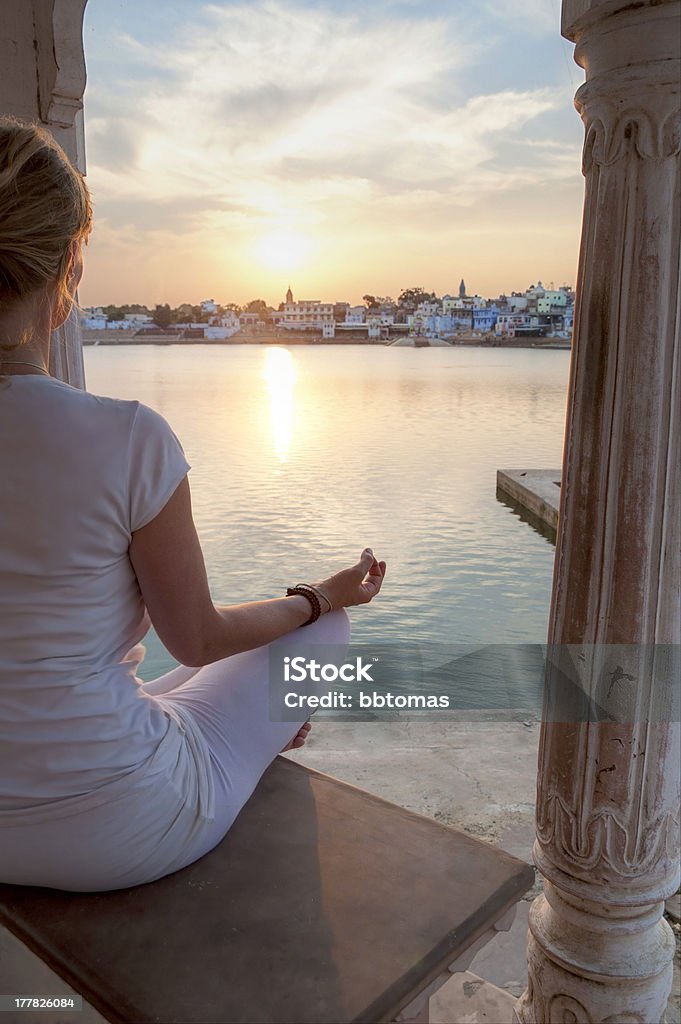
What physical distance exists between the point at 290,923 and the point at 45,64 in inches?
70.1

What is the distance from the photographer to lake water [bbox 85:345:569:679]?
7.84 metres

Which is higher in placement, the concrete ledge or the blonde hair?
the blonde hair

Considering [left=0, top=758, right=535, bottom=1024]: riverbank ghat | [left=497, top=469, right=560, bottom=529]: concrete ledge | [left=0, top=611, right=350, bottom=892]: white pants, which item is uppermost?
[left=0, top=611, right=350, bottom=892]: white pants

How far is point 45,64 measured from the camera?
6.29 feet

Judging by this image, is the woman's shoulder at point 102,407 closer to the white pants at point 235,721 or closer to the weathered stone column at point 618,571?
the white pants at point 235,721

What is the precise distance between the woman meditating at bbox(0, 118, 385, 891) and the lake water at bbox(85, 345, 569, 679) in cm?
490

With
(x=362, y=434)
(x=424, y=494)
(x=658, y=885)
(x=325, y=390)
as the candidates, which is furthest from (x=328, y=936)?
(x=325, y=390)

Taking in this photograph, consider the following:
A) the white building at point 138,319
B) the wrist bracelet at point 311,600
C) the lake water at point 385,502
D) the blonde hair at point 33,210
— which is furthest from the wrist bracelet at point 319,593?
the white building at point 138,319

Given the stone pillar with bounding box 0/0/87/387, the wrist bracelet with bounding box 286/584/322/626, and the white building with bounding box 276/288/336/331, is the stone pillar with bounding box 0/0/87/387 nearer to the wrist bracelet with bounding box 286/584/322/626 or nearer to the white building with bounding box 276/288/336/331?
the wrist bracelet with bounding box 286/584/322/626

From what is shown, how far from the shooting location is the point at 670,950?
50.9 inches

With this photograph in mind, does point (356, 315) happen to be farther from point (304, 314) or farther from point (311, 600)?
point (311, 600)

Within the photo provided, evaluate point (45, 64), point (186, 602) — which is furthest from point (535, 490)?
point (186, 602)

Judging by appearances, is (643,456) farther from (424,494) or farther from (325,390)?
(325,390)

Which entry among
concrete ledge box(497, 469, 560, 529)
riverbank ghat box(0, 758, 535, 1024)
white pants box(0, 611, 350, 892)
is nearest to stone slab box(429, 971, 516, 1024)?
riverbank ghat box(0, 758, 535, 1024)
